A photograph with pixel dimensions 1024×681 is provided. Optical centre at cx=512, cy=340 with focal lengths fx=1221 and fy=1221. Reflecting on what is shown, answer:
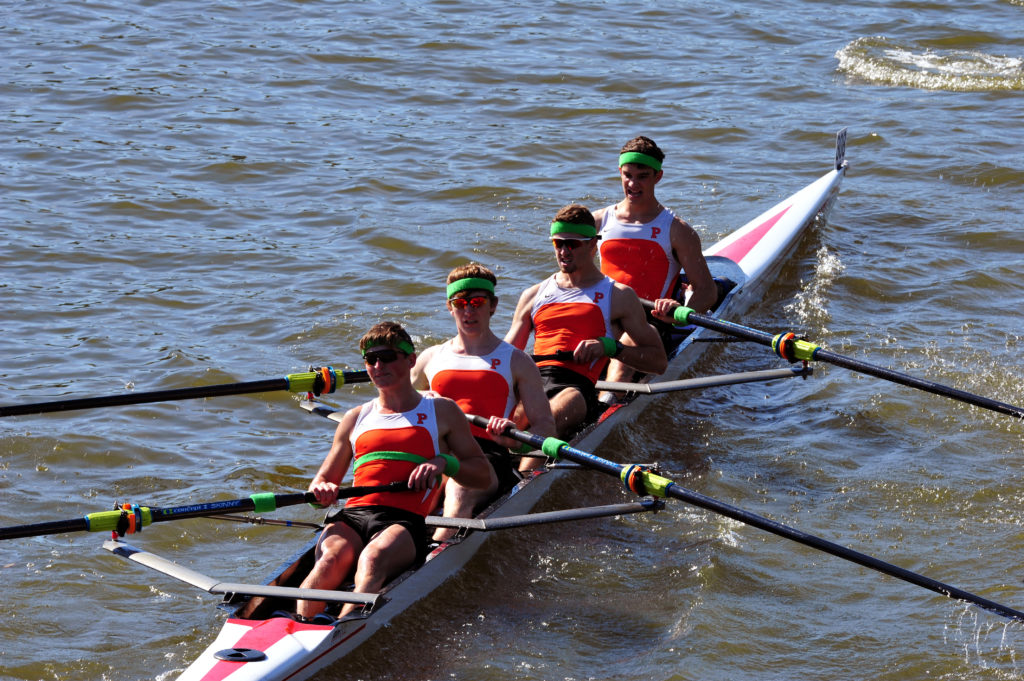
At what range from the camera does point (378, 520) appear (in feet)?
20.4

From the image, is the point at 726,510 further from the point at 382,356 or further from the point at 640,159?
the point at 640,159

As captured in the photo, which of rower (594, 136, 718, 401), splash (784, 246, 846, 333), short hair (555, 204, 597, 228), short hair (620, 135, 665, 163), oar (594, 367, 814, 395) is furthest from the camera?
splash (784, 246, 846, 333)

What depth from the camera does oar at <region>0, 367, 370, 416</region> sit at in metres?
6.94

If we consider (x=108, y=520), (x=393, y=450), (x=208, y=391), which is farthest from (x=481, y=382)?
(x=108, y=520)

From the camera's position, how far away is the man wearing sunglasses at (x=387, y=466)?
6.06m

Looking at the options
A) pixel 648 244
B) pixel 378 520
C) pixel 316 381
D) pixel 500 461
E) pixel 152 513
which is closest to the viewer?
pixel 152 513

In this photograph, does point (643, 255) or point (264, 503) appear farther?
point (643, 255)

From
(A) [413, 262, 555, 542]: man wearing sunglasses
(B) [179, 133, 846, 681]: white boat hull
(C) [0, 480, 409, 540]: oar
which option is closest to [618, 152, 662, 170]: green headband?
(B) [179, 133, 846, 681]: white boat hull

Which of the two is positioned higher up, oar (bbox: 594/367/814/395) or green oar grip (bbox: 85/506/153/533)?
green oar grip (bbox: 85/506/153/533)

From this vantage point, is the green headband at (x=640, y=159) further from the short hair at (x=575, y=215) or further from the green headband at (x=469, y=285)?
the green headband at (x=469, y=285)

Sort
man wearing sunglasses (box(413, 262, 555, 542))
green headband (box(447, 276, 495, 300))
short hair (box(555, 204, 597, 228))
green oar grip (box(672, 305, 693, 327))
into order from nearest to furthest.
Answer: green headband (box(447, 276, 495, 300)), man wearing sunglasses (box(413, 262, 555, 542)), short hair (box(555, 204, 597, 228)), green oar grip (box(672, 305, 693, 327))

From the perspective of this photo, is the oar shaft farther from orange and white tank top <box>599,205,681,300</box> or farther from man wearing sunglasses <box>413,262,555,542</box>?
orange and white tank top <box>599,205,681,300</box>

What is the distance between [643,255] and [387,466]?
3.70 meters

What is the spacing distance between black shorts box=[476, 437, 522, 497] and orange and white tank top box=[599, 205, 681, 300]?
2.50 meters
